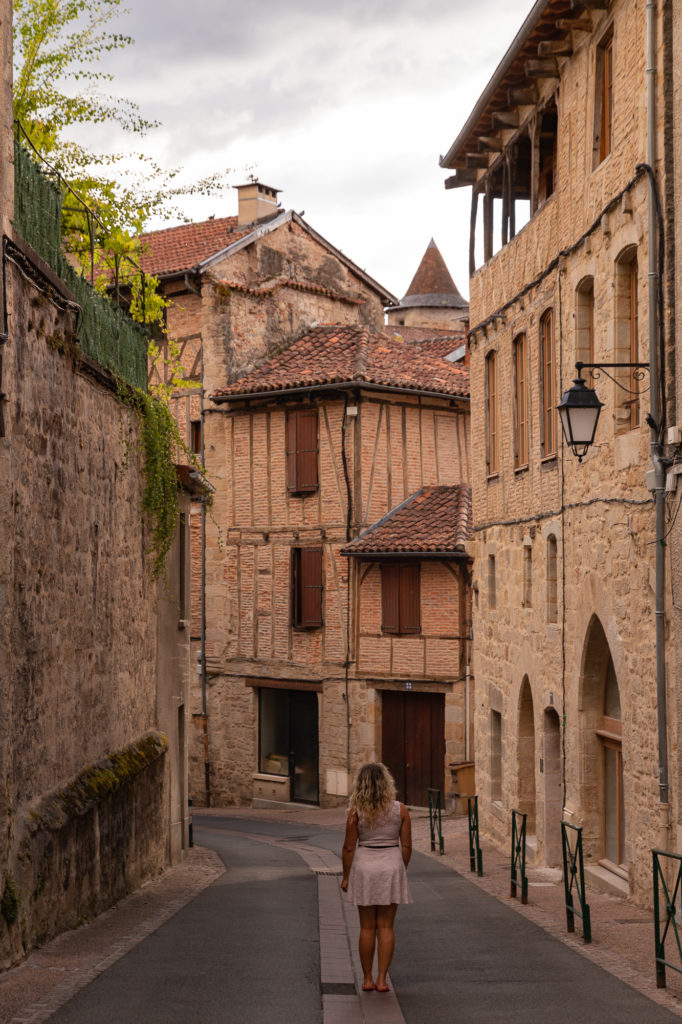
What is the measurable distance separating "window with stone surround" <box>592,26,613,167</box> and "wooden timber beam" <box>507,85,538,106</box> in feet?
7.67

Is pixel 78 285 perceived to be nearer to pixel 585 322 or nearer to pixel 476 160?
pixel 585 322

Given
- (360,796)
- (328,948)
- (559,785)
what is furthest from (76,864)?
(559,785)

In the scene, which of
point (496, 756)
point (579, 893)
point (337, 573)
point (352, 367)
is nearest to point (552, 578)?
point (496, 756)

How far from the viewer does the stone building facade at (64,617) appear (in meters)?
8.90

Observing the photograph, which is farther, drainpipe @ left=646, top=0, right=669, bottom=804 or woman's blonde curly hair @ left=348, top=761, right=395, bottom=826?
drainpipe @ left=646, top=0, right=669, bottom=804

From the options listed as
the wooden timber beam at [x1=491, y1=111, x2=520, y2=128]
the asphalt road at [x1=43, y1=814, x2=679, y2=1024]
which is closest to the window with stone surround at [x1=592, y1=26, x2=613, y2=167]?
the wooden timber beam at [x1=491, y1=111, x2=520, y2=128]

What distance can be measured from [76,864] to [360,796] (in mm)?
3837

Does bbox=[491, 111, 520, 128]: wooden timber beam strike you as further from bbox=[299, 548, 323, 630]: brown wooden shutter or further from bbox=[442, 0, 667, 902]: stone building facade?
bbox=[299, 548, 323, 630]: brown wooden shutter

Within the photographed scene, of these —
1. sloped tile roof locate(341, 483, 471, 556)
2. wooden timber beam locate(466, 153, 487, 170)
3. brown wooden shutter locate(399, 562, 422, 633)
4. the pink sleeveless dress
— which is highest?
wooden timber beam locate(466, 153, 487, 170)

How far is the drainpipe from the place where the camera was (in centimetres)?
1090

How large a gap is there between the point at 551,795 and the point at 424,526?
1152cm

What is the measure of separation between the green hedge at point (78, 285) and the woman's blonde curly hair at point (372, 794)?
4919 mm

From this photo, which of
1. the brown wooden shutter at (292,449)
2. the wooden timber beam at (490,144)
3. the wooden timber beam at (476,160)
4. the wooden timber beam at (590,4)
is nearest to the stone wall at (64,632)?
the wooden timber beam at (590,4)

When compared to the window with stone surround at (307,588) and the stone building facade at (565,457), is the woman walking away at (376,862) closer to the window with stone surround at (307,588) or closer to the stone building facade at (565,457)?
the stone building facade at (565,457)
